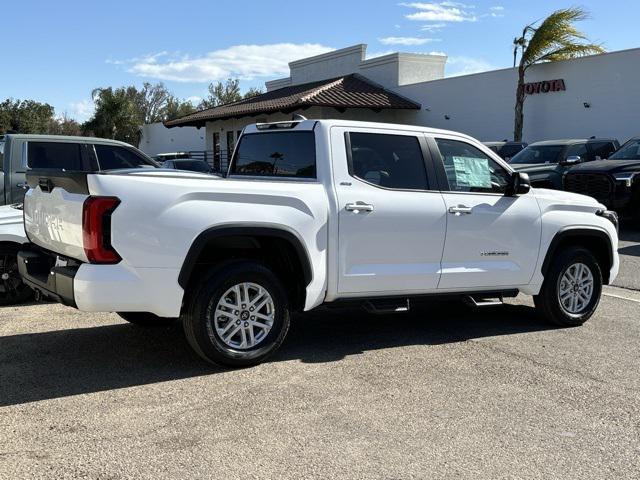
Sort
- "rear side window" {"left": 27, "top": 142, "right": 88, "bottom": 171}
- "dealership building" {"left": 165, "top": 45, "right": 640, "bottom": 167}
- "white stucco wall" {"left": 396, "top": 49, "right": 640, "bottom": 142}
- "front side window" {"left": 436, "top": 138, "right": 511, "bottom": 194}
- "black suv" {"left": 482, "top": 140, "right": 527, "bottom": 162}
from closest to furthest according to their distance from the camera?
1. "front side window" {"left": 436, "top": 138, "right": 511, "bottom": 194}
2. "rear side window" {"left": 27, "top": 142, "right": 88, "bottom": 171}
3. "black suv" {"left": 482, "top": 140, "right": 527, "bottom": 162}
4. "white stucco wall" {"left": 396, "top": 49, "right": 640, "bottom": 142}
5. "dealership building" {"left": 165, "top": 45, "right": 640, "bottom": 167}

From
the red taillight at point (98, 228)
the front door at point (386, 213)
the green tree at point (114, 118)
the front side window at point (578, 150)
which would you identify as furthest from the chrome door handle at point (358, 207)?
the green tree at point (114, 118)

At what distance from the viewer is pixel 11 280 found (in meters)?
7.16

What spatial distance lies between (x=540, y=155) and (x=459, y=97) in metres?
11.6

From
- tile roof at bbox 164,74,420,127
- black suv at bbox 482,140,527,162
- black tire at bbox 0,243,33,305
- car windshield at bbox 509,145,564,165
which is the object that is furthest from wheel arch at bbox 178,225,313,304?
tile roof at bbox 164,74,420,127

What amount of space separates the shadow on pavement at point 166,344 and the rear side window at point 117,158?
390 centimetres

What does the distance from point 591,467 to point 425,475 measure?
927mm

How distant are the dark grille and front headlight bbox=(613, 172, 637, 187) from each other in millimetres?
170

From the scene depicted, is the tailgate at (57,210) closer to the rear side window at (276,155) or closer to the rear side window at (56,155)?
the rear side window at (276,155)

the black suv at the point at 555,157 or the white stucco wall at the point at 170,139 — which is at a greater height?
the white stucco wall at the point at 170,139

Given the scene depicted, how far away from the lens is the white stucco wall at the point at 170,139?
4611 centimetres

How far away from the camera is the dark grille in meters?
14.0

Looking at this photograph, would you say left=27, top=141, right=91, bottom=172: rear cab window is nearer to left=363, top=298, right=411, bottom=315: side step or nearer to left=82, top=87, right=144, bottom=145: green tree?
left=363, top=298, right=411, bottom=315: side step

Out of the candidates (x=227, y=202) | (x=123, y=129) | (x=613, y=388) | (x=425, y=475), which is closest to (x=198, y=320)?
(x=227, y=202)

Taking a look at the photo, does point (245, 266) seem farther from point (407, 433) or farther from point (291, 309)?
point (407, 433)
